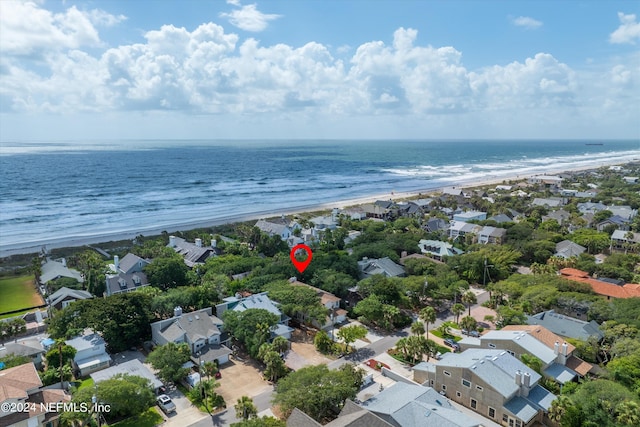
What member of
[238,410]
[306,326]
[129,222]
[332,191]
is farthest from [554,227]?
[129,222]

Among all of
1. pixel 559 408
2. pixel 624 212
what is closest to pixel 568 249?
pixel 624 212

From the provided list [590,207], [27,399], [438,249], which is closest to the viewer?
[27,399]

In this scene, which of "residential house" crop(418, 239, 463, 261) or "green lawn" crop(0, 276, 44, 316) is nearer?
"green lawn" crop(0, 276, 44, 316)

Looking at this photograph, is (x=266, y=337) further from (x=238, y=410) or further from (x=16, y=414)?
(x=16, y=414)

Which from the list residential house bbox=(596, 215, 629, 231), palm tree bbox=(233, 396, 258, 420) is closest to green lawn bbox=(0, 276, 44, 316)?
palm tree bbox=(233, 396, 258, 420)

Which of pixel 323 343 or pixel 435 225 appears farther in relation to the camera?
pixel 435 225

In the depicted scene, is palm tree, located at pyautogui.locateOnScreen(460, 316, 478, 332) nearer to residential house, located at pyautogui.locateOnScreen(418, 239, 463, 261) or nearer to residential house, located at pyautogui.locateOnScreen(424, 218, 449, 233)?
residential house, located at pyautogui.locateOnScreen(418, 239, 463, 261)

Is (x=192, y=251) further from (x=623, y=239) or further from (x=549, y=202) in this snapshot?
(x=549, y=202)
